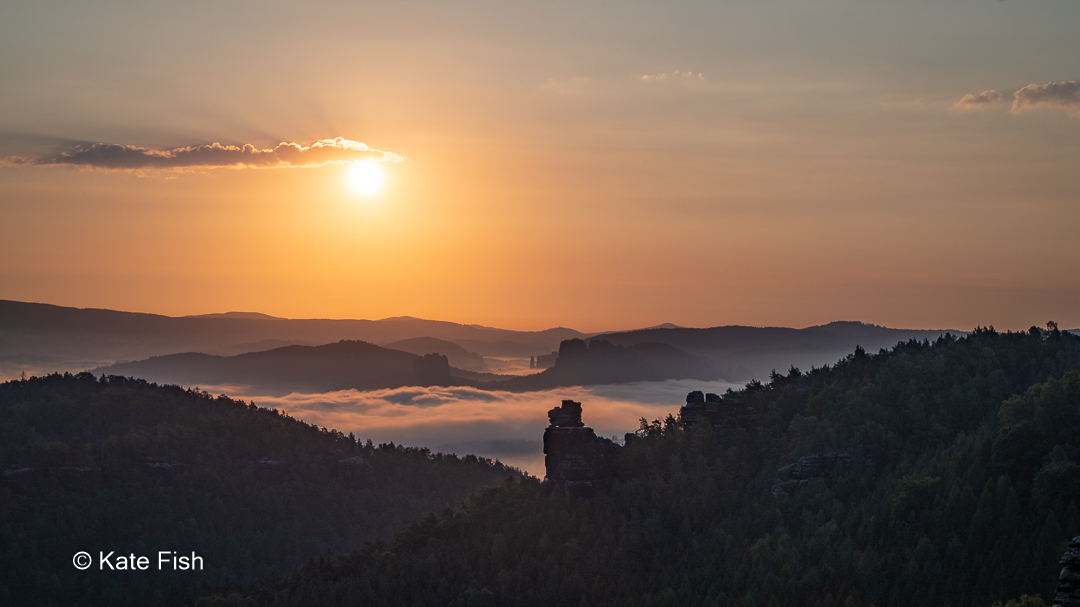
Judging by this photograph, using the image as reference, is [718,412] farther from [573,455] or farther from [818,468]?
[573,455]

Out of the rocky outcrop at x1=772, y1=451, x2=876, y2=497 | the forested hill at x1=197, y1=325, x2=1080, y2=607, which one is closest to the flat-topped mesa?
the forested hill at x1=197, y1=325, x2=1080, y2=607

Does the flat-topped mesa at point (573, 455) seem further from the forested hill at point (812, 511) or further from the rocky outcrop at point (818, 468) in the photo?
the rocky outcrop at point (818, 468)

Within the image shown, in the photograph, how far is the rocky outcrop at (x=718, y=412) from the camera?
17088 centimetres

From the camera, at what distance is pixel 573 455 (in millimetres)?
164000

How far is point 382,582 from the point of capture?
149 m

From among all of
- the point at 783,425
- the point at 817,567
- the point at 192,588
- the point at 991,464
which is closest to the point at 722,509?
the point at 783,425

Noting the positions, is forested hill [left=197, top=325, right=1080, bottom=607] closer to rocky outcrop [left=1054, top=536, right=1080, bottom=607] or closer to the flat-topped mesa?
the flat-topped mesa

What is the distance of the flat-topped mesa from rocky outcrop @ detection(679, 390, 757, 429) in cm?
1907

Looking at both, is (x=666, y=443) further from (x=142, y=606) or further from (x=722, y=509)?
(x=142, y=606)

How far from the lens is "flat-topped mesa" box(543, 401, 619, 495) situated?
164m

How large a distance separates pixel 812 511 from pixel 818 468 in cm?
901

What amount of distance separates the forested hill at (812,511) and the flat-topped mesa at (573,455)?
2.60 metres

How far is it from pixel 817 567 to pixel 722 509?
32.5 meters

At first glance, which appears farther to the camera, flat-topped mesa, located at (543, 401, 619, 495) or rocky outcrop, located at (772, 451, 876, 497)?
flat-topped mesa, located at (543, 401, 619, 495)
